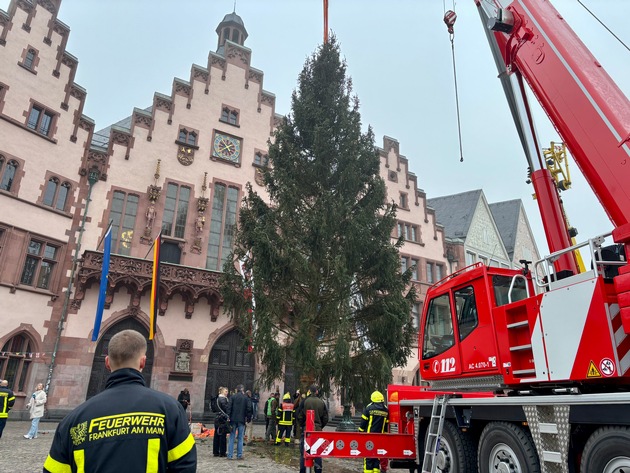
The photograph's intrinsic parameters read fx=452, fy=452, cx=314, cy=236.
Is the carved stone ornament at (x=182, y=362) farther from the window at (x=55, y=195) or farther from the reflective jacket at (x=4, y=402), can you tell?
the reflective jacket at (x=4, y=402)

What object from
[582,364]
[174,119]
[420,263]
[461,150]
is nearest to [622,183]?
[582,364]

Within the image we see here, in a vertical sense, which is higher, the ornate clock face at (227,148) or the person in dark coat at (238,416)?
the ornate clock face at (227,148)

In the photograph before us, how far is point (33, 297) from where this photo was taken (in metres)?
19.5

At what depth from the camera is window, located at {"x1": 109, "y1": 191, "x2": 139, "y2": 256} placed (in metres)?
22.6

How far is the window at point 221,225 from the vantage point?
24.8 m

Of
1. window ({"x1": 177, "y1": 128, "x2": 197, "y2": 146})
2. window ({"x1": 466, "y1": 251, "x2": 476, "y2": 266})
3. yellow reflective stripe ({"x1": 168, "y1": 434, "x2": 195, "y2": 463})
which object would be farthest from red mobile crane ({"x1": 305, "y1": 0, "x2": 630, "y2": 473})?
window ({"x1": 466, "y1": 251, "x2": 476, "y2": 266})

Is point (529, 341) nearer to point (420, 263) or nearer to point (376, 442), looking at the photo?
point (376, 442)

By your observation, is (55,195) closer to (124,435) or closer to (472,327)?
(472,327)

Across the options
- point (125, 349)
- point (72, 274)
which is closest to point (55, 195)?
point (72, 274)

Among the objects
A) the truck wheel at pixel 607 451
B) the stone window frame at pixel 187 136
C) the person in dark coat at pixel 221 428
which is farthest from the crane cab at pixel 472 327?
the stone window frame at pixel 187 136

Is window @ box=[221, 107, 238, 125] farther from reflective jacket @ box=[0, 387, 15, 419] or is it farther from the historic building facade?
reflective jacket @ box=[0, 387, 15, 419]

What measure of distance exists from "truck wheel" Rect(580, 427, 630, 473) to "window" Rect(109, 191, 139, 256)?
848 inches

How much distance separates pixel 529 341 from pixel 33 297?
20.2 meters

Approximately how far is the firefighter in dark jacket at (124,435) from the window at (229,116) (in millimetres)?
26081
